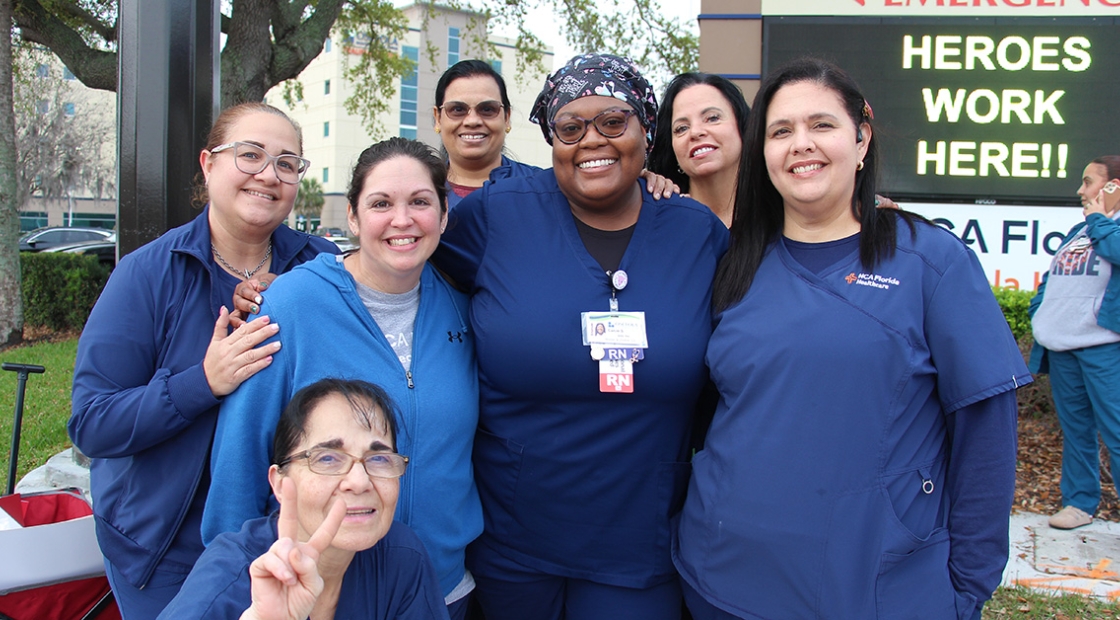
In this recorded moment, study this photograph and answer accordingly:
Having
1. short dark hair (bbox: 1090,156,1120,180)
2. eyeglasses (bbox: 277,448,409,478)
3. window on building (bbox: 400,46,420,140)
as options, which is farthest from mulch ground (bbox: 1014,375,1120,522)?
window on building (bbox: 400,46,420,140)

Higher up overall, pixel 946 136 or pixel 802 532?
pixel 946 136

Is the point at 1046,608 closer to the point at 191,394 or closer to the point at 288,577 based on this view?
the point at 288,577

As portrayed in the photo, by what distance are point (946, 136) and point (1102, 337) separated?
9.11ft

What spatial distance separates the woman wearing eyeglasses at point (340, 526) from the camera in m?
1.81

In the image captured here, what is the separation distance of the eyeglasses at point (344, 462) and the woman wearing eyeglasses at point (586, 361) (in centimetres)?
54

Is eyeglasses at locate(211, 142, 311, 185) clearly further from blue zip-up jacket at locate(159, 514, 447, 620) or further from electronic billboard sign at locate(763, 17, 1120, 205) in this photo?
electronic billboard sign at locate(763, 17, 1120, 205)

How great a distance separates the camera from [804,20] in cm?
723

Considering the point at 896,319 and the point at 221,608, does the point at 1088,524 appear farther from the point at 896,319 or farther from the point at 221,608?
the point at 221,608

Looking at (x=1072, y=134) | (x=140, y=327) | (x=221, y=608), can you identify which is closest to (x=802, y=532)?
(x=221, y=608)

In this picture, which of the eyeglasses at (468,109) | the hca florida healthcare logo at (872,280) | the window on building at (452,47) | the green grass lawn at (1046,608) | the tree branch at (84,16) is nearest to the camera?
the hca florida healthcare logo at (872,280)

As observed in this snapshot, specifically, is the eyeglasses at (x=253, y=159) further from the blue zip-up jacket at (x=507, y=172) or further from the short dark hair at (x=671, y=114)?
the short dark hair at (x=671, y=114)

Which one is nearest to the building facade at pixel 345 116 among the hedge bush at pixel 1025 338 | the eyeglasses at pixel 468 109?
the hedge bush at pixel 1025 338

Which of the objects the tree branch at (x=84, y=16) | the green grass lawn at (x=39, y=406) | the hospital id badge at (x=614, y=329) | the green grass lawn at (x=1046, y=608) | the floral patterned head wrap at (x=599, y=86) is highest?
the tree branch at (x=84, y=16)

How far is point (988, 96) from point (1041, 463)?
10.4ft
